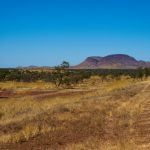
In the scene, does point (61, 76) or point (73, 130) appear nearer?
point (73, 130)

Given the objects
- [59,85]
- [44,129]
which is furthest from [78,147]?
[59,85]

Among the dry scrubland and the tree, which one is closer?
the dry scrubland

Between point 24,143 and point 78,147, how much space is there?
92.2 inches

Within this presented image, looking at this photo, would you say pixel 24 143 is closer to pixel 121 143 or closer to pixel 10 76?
pixel 121 143

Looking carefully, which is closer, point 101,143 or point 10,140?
point 101,143

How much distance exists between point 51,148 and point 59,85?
187ft

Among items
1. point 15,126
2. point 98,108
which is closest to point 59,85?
point 98,108

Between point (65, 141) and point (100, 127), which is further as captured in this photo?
point (100, 127)

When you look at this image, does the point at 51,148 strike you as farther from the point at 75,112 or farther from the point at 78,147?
the point at 75,112

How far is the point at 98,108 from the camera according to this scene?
25.2 meters

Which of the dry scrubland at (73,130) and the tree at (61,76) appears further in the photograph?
the tree at (61,76)

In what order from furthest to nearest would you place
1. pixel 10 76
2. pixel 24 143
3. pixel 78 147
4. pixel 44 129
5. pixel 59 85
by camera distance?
pixel 10 76
pixel 59 85
pixel 44 129
pixel 24 143
pixel 78 147

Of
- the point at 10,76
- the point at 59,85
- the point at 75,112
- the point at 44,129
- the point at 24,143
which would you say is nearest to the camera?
the point at 24,143

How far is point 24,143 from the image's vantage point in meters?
14.9
